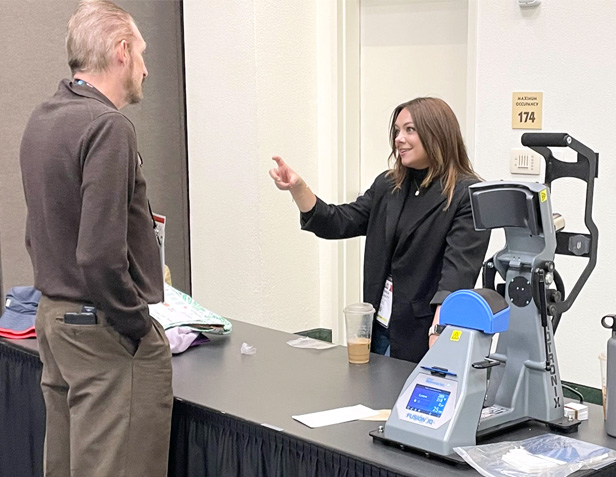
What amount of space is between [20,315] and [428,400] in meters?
1.56

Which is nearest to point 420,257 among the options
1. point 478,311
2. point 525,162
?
point 478,311

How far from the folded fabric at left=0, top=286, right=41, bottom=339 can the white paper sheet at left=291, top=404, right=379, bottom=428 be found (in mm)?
1122

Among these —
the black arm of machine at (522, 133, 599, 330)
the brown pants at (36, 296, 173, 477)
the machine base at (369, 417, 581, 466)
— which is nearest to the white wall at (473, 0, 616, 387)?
→ the black arm of machine at (522, 133, 599, 330)

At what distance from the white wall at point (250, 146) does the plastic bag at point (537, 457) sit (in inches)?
104

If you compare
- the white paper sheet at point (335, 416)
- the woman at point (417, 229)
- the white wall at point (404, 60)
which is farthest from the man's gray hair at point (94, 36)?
the white wall at point (404, 60)

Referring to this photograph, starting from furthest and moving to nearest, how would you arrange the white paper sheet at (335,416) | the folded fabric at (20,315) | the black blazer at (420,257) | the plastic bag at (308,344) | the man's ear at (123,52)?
the folded fabric at (20,315)
the plastic bag at (308,344)
the black blazer at (420,257)
the man's ear at (123,52)
the white paper sheet at (335,416)

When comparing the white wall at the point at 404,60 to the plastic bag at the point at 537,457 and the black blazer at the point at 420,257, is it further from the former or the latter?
the plastic bag at the point at 537,457

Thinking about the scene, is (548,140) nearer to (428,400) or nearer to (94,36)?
(428,400)

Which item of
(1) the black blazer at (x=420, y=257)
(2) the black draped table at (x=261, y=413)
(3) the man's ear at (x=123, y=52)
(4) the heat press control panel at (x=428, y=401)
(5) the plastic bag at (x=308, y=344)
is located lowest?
(2) the black draped table at (x=261, y=413)

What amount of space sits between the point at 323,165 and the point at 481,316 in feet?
9.17

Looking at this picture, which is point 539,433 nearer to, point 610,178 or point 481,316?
point 481,316

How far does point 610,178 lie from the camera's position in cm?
338

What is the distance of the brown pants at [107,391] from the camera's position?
2.00m

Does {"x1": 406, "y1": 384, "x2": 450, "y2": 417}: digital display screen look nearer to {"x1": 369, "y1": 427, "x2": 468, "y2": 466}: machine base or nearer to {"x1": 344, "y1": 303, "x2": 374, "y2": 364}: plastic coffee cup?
{"x1": 369, "y1": 427, "x2": 468, "y2": 466}: machine base
